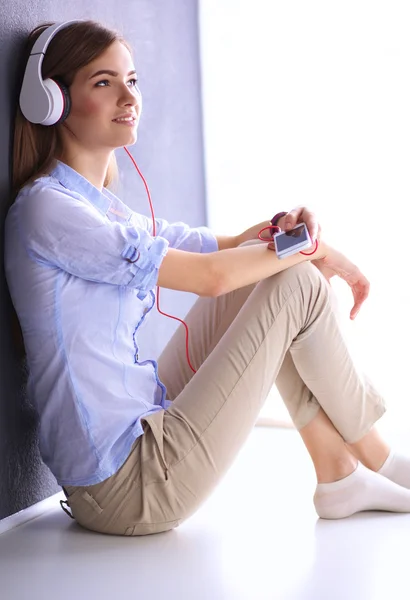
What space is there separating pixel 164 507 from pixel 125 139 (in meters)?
0.84

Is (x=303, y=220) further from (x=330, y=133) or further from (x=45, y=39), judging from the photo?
(x=330, y=133)

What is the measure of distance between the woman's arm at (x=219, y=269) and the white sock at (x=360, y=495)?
1.63ft

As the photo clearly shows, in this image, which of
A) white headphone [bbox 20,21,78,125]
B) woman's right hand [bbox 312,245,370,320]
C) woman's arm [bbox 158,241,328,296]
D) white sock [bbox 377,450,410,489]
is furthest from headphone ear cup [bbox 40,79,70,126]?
white sock [bbox 377,450,410,489]

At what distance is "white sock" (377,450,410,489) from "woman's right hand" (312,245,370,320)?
14.1 inches

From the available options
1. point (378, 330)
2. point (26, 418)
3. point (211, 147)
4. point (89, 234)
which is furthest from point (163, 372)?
point (211, 147)

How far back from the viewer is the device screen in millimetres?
1746

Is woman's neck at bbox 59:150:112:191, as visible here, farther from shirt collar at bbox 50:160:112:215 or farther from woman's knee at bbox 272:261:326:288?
woman's knee at bbox 272:261:326:288

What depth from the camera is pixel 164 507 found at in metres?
1.71

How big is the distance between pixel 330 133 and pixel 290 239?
45.8 inches

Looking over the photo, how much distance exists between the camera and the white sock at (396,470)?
1880mm

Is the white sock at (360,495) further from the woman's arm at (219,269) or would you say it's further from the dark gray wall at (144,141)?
the dark gray wall at (144,141)

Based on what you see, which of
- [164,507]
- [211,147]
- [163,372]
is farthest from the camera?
[211,147]

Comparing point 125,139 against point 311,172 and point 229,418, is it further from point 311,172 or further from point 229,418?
point 311,172

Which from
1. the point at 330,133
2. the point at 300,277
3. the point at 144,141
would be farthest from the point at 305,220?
the point at 330,133
